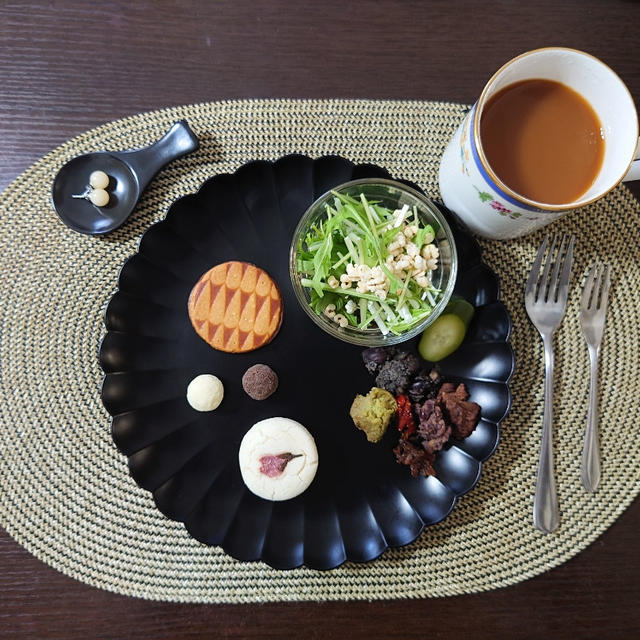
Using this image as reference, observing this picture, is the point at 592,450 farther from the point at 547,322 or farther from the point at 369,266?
the point at 369,266

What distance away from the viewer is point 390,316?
1.17 meters

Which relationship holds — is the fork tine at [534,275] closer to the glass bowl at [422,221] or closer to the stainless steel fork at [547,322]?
the stainless steel fork at [547,322]

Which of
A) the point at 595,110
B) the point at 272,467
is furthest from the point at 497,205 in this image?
the point at 272,467

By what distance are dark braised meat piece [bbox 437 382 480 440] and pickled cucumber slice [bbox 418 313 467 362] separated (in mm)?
84

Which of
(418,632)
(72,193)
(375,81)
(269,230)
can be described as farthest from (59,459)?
(375,81)

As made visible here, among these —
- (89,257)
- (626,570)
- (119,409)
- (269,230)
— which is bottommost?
(626,570)

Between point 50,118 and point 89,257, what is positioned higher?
point 50,118

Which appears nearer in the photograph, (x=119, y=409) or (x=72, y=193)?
(x=119, y=409)

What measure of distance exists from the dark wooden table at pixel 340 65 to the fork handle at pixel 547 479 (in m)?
0.14

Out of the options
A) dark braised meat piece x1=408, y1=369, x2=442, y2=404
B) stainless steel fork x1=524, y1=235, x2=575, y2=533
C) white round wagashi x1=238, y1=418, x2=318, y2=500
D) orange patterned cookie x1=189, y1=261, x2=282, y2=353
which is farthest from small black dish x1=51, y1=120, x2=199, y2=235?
stainless steel fork x1=524, y1=235, x2=575, y2=533

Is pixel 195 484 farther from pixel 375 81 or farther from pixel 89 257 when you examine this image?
pixel 375 81

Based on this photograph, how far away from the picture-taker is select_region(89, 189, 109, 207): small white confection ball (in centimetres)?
124

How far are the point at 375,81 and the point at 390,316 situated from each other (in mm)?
641

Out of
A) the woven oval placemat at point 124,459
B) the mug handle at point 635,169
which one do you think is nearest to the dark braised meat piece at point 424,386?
the woven oval placemat at point 124,459
